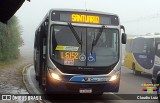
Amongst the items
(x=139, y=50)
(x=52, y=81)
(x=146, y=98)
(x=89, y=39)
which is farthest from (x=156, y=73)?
(x=139, y=50)

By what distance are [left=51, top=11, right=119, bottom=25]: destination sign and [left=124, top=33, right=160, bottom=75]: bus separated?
9.34 meters

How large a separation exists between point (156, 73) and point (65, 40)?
11.6 ft

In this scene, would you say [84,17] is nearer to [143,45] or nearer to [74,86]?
[74,86]

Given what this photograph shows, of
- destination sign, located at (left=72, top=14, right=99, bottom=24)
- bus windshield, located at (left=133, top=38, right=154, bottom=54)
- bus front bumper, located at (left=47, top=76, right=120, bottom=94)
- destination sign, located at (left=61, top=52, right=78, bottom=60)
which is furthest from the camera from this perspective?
bus windshield, located at (left=133, top=38, right=154, bottom=54)

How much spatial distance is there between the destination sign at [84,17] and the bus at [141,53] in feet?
30.7

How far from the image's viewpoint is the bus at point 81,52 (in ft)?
39.5

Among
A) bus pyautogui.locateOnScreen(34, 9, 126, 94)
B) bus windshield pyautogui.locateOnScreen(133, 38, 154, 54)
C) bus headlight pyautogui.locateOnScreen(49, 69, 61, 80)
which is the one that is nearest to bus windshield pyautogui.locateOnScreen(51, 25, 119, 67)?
bus pyautogui.locateOnScreen(34, 9, 126, 94)

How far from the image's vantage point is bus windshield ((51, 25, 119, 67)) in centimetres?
1216

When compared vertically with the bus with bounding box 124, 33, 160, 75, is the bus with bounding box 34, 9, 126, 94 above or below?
above

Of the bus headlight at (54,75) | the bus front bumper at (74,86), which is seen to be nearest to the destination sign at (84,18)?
the bus headlight at (54,75)

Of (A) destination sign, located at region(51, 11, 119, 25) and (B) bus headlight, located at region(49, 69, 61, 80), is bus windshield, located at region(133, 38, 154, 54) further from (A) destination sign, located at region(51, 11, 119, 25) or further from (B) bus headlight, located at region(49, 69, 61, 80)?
(B) bus headlight, located at region(49, 69, 61, 80)

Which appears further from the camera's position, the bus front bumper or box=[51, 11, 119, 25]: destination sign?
box=[51, 11, 119, 25]: destination sign

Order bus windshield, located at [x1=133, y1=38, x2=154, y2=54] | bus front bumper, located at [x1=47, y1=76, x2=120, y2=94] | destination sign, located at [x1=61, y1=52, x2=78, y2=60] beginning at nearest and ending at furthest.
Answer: bus front bumper, located at [x1=47, y1=76, x2=120, y2=94], destination sign, located at [x1=61, y1=52, x2=78, y2=60], bus windshield, located at [x1=133, y1=38, x2=154, y2=54]

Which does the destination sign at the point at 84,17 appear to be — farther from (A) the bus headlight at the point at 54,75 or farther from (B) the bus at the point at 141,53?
(B) the bus at the point at 141,53
